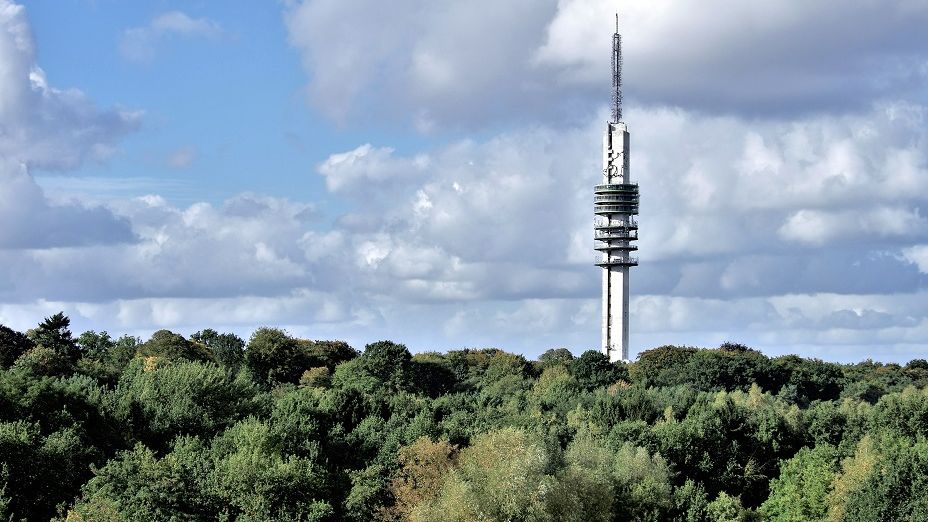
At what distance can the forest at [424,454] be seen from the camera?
211 ft

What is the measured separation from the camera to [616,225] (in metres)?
193

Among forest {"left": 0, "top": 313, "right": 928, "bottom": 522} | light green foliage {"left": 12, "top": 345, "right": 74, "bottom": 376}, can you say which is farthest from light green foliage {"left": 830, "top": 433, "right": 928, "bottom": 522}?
light green foliage {"left": 12, "top": 345, "right": 74, "bottom": 376}

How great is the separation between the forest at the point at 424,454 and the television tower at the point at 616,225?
241 ft

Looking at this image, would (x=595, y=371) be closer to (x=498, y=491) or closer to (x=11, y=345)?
(x=11, y=345)

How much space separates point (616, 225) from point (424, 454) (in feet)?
406

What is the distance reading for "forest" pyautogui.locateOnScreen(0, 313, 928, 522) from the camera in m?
64.3

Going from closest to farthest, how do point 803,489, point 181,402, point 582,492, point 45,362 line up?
Result: point 582,492 < point 803,489 < point 181,402 < point 45,362

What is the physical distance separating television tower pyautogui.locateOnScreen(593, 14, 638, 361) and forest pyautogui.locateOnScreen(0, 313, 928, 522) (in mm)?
73560

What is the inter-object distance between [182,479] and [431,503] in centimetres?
1279

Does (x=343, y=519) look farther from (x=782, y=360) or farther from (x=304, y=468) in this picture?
(x=782, y=360)

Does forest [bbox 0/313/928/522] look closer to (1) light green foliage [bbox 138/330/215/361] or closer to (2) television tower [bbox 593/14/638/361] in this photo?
(1) light green foliage [bbox 138/330/215/361]

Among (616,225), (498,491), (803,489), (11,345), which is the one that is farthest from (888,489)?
(616,225)

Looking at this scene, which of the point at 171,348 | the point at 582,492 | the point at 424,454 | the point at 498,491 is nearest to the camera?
the point at 498,491

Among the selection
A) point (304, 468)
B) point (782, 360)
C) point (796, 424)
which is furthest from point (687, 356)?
point (304, 468)
